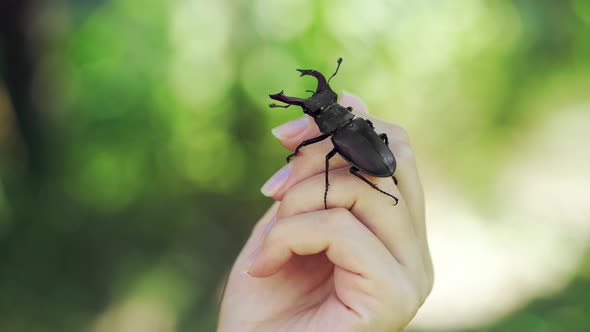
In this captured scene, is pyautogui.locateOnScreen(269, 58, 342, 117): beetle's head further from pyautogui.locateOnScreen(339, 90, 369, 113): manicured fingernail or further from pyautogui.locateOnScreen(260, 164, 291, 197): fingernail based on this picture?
pyautogui.locateOnScreen(260, 164, 291, 197): fingernail

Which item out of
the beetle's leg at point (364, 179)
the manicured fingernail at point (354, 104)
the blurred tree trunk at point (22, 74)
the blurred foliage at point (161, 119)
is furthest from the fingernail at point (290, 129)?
the blurred tree trunk at point (22, 74)

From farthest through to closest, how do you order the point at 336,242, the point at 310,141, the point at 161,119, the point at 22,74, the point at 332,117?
the point at 22,74 < the point at 161,119 < the point at 332,117 < the point at 310,141 < the point at 336,242

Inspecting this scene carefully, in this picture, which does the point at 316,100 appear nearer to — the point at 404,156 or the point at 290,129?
the point at 290,129

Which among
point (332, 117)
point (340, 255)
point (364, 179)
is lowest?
point (340, 255)

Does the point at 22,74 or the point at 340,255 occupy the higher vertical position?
the point at 340,255

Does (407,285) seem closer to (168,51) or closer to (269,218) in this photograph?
(269,218)

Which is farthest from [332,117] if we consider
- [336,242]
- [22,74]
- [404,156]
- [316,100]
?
[22,74]

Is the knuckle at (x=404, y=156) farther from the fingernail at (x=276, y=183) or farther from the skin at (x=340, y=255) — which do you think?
the fingernail at (x=276, y=183)
